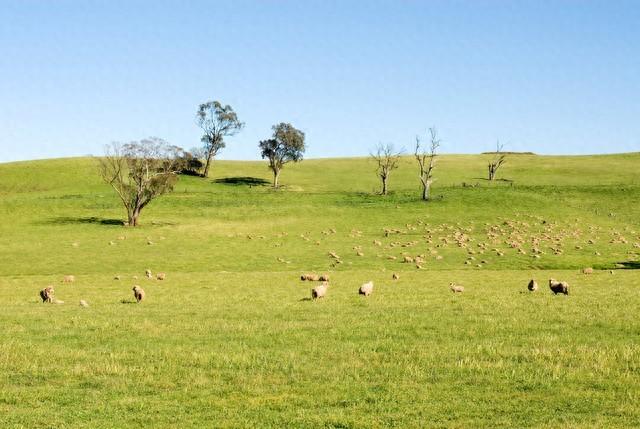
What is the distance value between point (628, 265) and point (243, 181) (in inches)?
3171

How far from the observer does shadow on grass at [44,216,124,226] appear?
70.4 meters

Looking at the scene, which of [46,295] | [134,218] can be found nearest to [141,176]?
[134,218]

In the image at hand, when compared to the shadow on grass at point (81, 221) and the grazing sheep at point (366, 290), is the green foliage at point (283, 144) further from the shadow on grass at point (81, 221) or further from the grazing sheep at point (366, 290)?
the grazing sheep at point (366, 290)

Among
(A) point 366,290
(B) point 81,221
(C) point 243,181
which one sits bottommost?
(A) point 366,290

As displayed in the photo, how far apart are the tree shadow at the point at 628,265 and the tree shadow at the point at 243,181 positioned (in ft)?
248

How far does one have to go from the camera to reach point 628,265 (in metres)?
47.3

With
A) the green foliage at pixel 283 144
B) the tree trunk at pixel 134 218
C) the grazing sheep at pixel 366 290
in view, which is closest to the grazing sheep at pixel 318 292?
the grazing sheep at pixel 366 290

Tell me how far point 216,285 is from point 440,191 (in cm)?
6399

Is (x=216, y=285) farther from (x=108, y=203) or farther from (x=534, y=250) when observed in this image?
(x=108, y=203)

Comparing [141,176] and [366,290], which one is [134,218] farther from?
[366,290]

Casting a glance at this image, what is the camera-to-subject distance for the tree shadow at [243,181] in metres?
115

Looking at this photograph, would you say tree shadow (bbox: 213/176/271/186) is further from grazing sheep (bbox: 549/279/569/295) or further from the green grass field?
grazing sheep (bbox: 549/279/569/295)

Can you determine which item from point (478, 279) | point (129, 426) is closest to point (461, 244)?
point (478, 279)

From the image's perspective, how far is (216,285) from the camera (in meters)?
35.0
